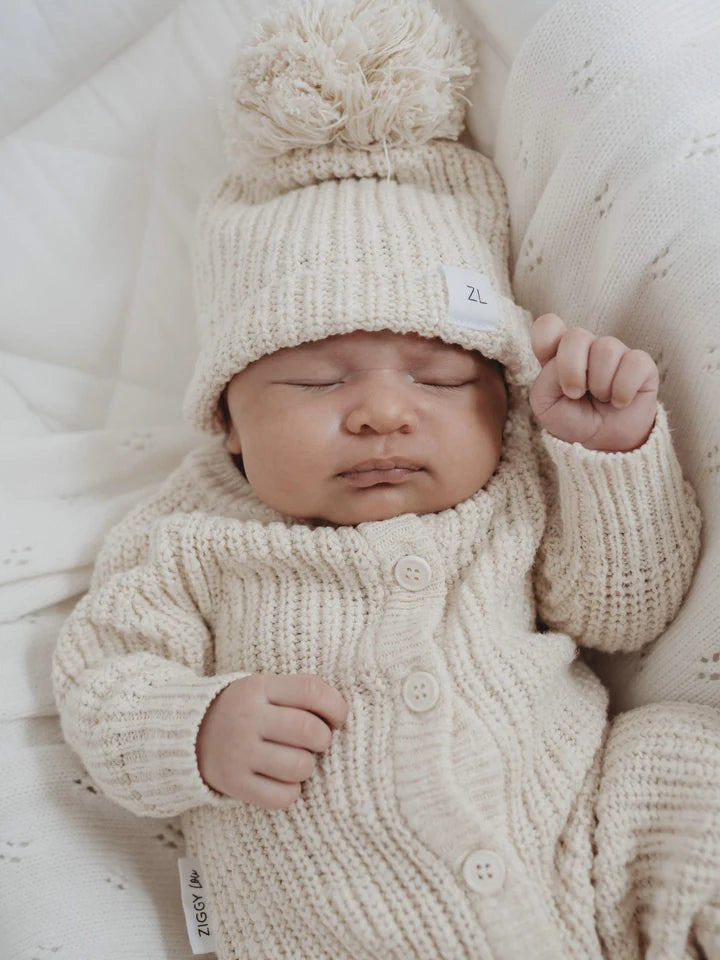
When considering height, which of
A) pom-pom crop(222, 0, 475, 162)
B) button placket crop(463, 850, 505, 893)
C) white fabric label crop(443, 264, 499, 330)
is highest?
pom-pom crop(222, 0, 475, 162)

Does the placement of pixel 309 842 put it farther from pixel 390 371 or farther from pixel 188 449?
pixel 188 449

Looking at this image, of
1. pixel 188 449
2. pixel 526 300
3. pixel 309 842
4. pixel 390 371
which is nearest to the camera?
pixel 309 842

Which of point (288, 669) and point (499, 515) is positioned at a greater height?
point (499, 515)

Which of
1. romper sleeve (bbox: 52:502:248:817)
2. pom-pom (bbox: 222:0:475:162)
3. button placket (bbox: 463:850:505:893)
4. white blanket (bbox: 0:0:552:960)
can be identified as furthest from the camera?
white blanket (bbox: 0:0:552:960)

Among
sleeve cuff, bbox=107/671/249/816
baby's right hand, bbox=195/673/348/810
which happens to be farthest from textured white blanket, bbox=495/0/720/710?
sleeve cuff, bbox=107/671/249/816

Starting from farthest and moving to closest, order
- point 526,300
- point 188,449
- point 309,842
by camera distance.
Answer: point 188,449
point 526,300
point 309,842

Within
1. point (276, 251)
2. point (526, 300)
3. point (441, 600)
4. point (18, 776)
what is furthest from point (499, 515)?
point (18, 776)

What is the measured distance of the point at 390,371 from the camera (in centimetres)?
111

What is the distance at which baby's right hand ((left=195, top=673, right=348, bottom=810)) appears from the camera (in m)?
1.00

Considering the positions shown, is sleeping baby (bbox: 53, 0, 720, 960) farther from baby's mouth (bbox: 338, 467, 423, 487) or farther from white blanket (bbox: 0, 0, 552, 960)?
white blanket (bbox: 0, 0, 552, 960)

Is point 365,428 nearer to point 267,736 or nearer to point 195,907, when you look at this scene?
point 267,736

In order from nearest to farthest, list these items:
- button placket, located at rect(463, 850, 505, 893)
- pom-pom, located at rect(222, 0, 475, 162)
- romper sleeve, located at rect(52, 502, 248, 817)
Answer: button placket, located at rect(463, 850, 505, 893) → romper sleeve, located at rect(52, 502, 248, 817) → pom-pom, located at rect(222, 0, 475, 162)

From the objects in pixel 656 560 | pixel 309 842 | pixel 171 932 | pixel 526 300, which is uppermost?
pixel 526 300

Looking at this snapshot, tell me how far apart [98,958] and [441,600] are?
1.90 ft
